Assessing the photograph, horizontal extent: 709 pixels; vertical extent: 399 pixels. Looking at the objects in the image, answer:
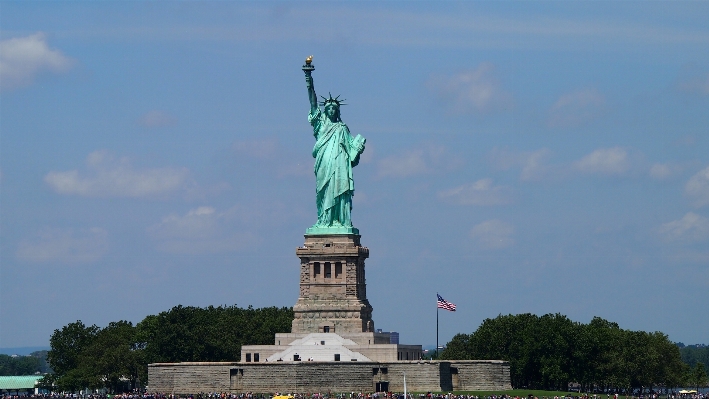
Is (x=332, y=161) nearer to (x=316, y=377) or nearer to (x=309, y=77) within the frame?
(x=309, y=77)

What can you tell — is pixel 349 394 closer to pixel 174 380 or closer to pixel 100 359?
pixel 174 380

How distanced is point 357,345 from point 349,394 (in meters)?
4.72

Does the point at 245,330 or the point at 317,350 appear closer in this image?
the point at 317,350

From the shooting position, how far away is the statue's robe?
85.5 meters

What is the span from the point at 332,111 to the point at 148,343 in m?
23.8

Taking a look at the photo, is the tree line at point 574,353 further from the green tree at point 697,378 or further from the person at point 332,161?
the person at point 332,161

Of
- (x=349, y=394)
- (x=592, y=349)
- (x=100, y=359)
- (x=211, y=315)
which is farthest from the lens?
(x=211, y=315)

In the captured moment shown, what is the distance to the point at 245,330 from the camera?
97625 millimetres

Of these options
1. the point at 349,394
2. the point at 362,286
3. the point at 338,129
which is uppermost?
the point at 338,129

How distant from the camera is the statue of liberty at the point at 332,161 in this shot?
85.4 metres

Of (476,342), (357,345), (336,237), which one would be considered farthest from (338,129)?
(476,342)

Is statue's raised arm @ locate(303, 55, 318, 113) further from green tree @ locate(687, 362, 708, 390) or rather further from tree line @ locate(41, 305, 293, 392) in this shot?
green tree @ locate(687, 362, 708, 390)

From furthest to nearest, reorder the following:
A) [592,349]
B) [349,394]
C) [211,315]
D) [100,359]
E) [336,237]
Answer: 1. [211,315]
2. [100,359]
3. [592,349]
4. [336,237]
5. [349,394]

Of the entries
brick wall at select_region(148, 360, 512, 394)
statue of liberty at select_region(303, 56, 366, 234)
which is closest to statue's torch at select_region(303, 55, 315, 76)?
statue of liberty at select_region(303, 56, 366, 234)
